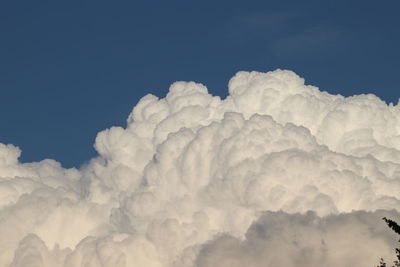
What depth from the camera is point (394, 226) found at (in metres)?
75.4

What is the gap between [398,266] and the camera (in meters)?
87.2

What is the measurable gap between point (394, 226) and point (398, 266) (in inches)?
581

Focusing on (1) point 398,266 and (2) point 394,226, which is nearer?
(2) point 394,226
